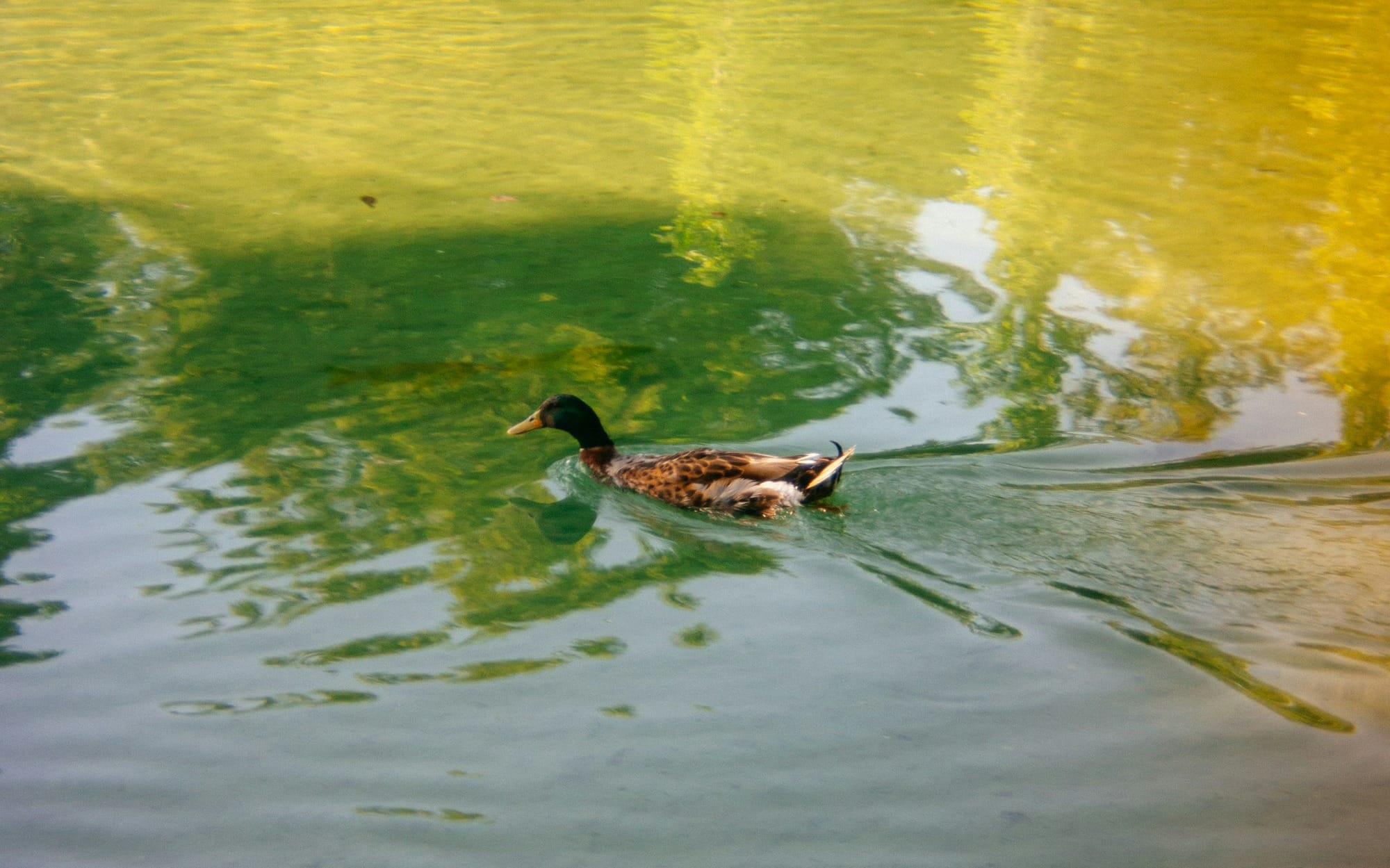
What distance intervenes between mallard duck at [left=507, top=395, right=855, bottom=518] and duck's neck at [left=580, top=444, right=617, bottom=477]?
0.30 feet

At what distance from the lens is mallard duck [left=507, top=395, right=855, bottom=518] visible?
5438 mm

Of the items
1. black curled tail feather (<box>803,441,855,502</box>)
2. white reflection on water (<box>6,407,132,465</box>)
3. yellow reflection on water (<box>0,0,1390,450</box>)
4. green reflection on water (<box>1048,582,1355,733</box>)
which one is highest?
yellow reflection on water (<box>0,0,1390,450</box>)

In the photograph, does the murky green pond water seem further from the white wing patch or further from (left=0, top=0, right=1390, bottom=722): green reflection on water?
the white wing patch

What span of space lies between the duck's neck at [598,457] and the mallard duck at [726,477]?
0.09m

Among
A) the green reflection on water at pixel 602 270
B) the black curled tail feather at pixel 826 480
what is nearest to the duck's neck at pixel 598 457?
the green reflection on water at pixel 602 270

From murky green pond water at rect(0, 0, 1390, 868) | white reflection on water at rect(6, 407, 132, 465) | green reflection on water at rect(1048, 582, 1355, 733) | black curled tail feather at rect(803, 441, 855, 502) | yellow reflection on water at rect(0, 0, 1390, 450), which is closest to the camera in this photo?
murky green pond water at rect(0, 0, 1390, 868)

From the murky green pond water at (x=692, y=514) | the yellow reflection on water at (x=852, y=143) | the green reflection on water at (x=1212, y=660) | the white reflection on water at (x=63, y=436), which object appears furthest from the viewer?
the yellow reflection on water at (x=852, y=143)

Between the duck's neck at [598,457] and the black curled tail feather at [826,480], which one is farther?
the duck's neck at [598,457]

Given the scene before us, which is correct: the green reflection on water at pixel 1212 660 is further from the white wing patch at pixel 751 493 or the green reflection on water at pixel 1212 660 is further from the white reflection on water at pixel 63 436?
the white reflection on water at pixel 63 436

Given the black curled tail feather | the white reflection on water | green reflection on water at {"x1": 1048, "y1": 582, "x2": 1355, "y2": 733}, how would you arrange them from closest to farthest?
green reflection on water at {"x1": 1048, "y1": 582, "x2": 1355, "y2": 733} < the black curled tail feather < the white reflection on water

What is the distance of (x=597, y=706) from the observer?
13.8 feet

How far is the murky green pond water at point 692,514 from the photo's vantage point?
12.4 feet

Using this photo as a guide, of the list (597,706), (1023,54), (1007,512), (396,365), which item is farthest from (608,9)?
(597,706)

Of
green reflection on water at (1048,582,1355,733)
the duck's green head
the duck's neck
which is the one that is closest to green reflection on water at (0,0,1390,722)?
green reflection on water at (1048,582,1355,733)
